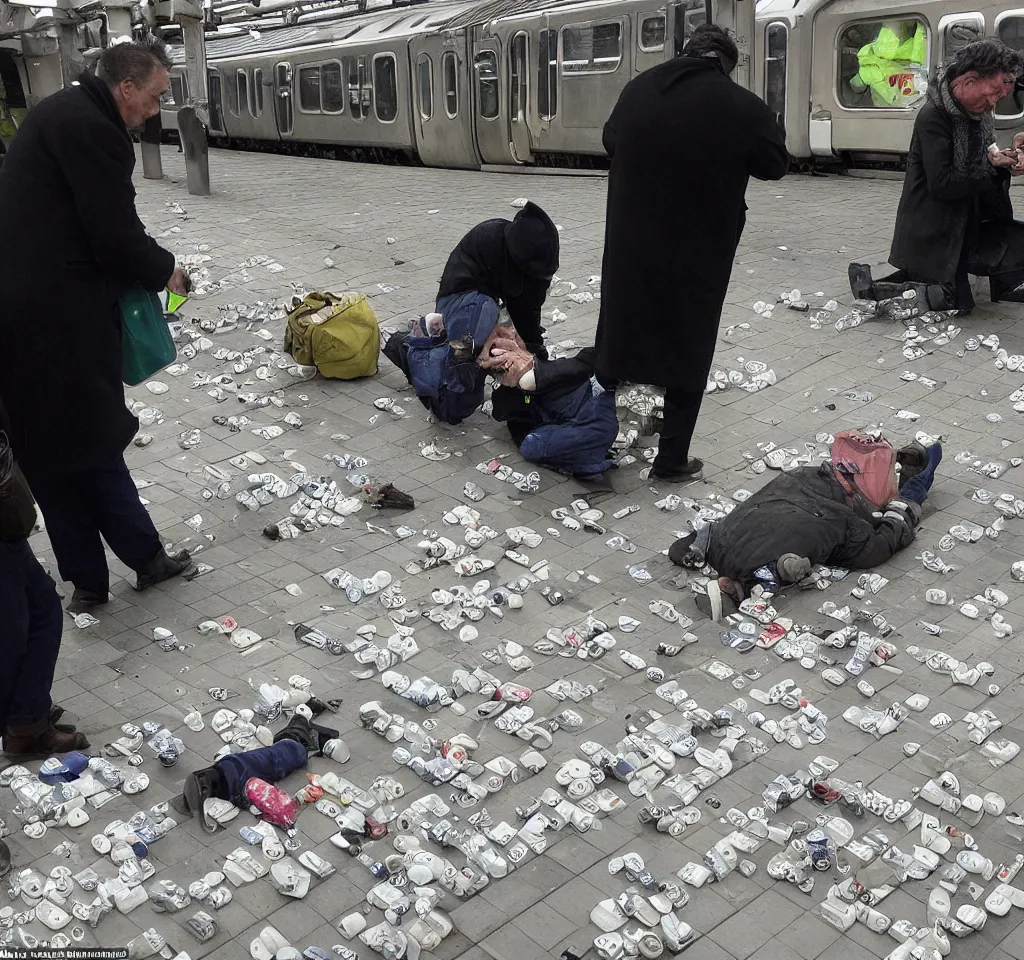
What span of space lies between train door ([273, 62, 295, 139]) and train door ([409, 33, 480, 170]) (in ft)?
9.13

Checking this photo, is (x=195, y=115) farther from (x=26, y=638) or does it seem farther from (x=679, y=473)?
(x=26, y=638)

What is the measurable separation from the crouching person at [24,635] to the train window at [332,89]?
13.4 m

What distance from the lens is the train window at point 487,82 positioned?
14.1m

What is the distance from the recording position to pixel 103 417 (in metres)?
4.39

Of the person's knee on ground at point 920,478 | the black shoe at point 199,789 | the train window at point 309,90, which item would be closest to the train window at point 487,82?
the train window at point 309,90

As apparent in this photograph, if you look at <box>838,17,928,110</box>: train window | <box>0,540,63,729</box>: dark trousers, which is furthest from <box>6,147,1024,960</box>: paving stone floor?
<box>838,17,928,110</box>: train window

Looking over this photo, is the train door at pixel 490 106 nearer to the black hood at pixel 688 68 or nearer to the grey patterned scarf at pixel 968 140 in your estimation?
the grey patterned scarf at pixel 968 140

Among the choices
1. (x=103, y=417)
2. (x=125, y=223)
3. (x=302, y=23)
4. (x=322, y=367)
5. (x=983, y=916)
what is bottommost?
(x=983, y=916)

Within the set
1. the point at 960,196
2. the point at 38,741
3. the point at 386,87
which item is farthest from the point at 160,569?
the point at 386,87

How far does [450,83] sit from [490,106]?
643 millimetres

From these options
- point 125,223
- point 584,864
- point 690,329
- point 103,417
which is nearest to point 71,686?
point 103,417

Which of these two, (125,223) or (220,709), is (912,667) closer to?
(220,709)

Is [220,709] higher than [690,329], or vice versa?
[690,329]

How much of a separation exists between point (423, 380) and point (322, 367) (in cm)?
100
